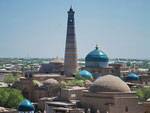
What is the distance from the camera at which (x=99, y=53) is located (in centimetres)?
5503

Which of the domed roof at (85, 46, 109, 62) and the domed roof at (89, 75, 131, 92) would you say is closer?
the domed roof at (89, 75, 131, 92)

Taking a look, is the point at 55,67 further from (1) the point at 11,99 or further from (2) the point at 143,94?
(1) the point at 11,99

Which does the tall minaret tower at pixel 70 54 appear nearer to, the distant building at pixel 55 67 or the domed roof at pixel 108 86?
the distant building at pixel 55 67

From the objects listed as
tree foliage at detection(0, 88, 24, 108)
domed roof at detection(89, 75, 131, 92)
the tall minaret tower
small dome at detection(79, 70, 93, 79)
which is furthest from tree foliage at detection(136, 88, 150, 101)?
the tall minaret tower

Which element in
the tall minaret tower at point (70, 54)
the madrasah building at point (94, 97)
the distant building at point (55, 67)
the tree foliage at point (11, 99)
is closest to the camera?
the madrasah building at point (94, 97)

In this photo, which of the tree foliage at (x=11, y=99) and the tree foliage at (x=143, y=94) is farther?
the tree foliage at (x=143, y=94)

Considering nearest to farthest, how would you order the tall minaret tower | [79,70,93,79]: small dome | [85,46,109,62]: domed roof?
1. [79,70,93,79]: small dome
2. the tall minaret tower
3. [85,46,109,62]: domed roof

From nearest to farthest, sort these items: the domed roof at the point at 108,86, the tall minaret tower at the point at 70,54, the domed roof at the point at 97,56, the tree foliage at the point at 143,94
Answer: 1. the domed roof at the point at 108,86
2. the tree foliage at the point at 143,94
3. the tall minaret tower at the point at 70,54
4. the domed roof at the point at 97,56

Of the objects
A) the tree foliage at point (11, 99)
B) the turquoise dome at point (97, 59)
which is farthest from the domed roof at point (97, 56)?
the tree foliage at point (11, 99)

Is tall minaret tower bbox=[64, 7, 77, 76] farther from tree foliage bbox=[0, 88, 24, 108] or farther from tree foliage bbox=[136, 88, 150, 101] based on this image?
tree foliage bbox=[0, 88, 24, 108]

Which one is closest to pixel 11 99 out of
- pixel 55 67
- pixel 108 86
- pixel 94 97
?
pixel 94 97

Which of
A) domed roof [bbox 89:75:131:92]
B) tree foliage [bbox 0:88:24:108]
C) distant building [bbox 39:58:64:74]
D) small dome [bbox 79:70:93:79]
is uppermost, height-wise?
distant building [bbox 39:58:64:74]

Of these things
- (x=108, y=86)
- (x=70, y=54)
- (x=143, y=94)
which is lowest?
(x=143, y=94)

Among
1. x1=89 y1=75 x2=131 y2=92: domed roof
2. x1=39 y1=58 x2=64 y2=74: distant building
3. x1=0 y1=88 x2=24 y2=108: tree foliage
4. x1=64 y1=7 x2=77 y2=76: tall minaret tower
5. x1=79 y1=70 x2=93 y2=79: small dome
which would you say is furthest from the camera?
x1=39 y1=58 x2=64 y2=74: distant building
